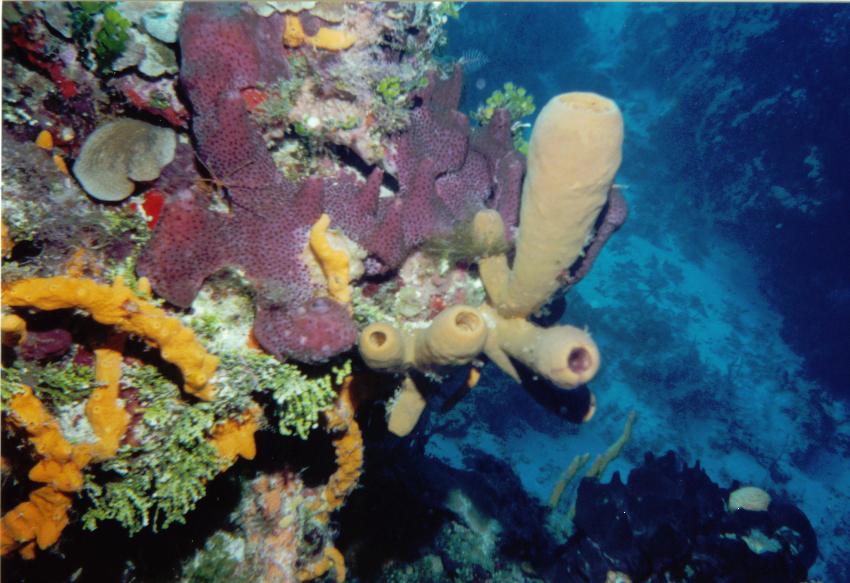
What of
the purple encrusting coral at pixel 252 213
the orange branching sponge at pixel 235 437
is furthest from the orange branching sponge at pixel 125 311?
the orange branching sponge at pixel 235 437

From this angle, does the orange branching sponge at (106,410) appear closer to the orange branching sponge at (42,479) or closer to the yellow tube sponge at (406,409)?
the orange branching sponge at (42,479)

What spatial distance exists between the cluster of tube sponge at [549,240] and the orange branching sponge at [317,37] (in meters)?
1.45

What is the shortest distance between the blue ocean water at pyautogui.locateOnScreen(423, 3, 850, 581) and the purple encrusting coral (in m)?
9.54

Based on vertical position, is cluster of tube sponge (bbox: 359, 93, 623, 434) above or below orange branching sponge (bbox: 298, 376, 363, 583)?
above

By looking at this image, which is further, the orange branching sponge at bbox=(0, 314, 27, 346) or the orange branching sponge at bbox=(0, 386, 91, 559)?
the orange branching sponge at bbox=(0, 386, 91, 559)

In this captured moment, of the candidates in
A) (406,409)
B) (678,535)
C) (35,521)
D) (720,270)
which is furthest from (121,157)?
(720,270)

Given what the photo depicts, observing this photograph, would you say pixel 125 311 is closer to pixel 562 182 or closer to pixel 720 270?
pixel 562 182

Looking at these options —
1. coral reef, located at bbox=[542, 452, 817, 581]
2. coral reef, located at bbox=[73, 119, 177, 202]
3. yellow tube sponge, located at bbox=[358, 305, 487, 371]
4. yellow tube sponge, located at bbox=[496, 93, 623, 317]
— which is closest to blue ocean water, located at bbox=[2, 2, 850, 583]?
coral reef, located at bbox=[542, 452, 817, 581]

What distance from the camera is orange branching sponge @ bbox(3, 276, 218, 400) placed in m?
2.13

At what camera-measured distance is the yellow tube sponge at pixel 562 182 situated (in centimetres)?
230

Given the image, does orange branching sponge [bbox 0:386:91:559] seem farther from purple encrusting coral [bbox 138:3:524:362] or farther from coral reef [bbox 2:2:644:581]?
purple encrusting coral [bbox 138:3:524:362]

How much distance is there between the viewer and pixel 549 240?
2654mm

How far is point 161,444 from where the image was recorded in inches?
102

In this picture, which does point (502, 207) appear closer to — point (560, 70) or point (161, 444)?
point (161, 444)
